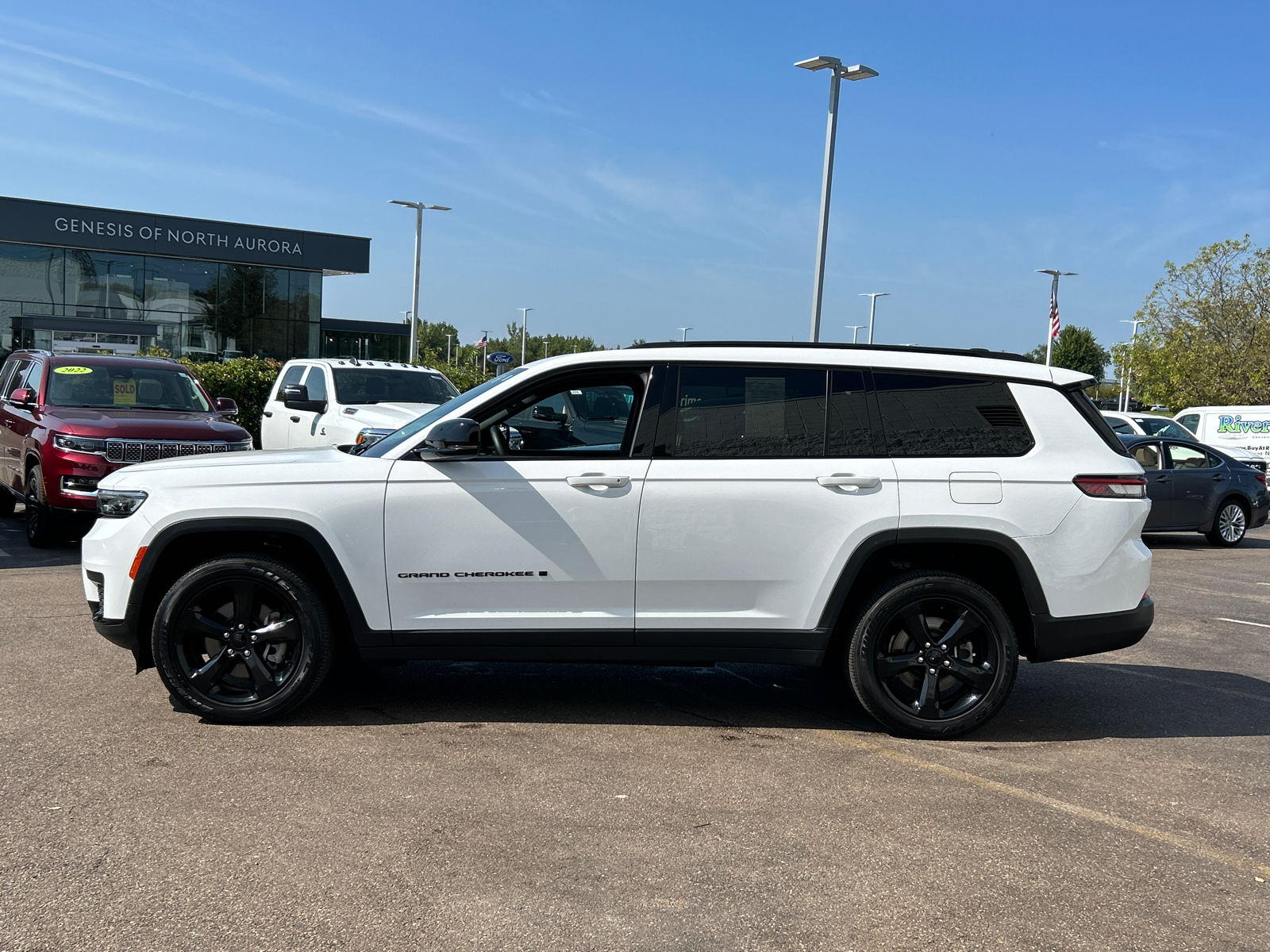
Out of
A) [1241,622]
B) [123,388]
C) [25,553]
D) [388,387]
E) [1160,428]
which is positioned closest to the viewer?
[1241,622]

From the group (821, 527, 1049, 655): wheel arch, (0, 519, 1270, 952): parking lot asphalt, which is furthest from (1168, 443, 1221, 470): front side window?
(821, 527, 1049, 655): wheel arch

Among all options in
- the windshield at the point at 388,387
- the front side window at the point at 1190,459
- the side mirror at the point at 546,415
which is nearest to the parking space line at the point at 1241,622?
the side mirror at the point at 546,415

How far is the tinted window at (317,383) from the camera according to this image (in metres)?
13.8

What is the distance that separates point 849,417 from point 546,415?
1.46 metres

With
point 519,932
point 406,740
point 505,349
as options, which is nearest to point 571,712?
point 406,740

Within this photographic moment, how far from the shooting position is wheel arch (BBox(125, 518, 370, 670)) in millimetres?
5188

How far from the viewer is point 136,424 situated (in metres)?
10.8

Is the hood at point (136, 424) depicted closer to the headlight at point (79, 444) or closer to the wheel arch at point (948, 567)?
the headlight at point (79, 444)

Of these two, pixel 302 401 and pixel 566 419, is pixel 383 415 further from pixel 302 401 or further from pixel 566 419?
pixel 566 419

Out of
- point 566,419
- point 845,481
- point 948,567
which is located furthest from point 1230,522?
point 566,419

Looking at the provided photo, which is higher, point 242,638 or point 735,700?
point 242,638

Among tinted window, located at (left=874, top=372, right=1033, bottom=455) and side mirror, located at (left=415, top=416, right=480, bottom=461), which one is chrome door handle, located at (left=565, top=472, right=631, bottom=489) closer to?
side mirror, located at (left=415, top=416, right=480, bottom=461)

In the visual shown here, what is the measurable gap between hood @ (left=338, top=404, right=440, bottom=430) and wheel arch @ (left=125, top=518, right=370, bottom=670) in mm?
6720

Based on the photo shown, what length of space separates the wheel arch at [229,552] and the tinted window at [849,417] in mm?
2382
